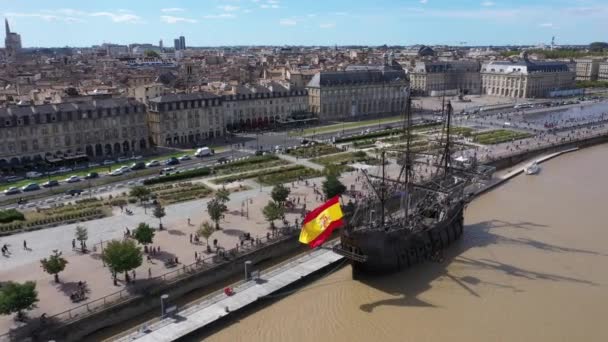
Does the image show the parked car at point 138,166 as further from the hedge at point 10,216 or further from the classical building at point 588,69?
the classical building at point 588,69

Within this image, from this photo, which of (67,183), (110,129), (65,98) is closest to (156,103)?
(110,129)

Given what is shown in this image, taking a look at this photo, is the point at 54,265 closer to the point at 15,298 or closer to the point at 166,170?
the point at 15,298

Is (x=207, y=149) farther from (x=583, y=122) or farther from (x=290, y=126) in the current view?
(x=583, y=122)

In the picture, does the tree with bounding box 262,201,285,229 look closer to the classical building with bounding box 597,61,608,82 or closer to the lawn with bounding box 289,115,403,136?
the lawn with bounding box 289,115,403,136

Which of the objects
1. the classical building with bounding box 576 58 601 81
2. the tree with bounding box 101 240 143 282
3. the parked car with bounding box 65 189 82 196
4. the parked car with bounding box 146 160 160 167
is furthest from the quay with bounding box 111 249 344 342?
the classical building with bounding box 576 58 601 81

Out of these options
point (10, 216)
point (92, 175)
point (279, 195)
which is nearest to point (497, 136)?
point (279, 195)

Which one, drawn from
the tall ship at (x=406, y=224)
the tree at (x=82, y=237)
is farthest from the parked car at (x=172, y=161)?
the tree at (x=82, y=237)
